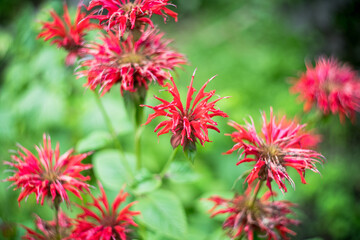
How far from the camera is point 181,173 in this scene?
35.7 inches

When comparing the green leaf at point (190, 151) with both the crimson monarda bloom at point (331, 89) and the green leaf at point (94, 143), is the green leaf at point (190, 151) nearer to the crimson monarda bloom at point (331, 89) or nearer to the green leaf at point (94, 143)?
the green leaf at point (94, 143)

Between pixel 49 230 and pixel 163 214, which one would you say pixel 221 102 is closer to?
pixel 163 214

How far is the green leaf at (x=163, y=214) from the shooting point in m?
0.78

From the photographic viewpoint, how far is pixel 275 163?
2.09 ft

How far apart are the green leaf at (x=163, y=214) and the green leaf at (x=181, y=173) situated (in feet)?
0.17

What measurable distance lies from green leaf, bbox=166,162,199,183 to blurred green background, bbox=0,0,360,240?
0.04 ft

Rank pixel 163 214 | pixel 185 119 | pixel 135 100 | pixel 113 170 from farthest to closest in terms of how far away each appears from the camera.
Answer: pixel 113 170 < pixel 163 214 < pixel 135 100 < pixel 185 119

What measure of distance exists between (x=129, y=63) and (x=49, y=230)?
0.42m

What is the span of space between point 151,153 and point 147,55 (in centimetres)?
84

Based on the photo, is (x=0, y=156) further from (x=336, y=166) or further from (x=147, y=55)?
(x=336, y=166)

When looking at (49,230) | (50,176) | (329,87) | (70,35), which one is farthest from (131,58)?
(329,87)

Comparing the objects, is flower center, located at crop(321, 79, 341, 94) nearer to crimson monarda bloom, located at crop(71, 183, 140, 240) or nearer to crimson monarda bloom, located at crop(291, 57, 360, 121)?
crimson monarda bloom, located at crop(291, 57, 360, 121)

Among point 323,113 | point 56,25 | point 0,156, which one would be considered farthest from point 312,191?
point 0,156

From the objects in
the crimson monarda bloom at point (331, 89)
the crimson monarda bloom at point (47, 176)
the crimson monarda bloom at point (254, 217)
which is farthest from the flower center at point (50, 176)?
the crimson monarda bloom at point (331, 89)
